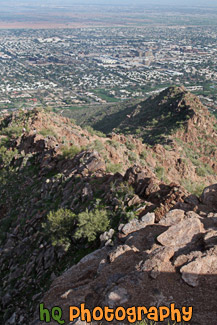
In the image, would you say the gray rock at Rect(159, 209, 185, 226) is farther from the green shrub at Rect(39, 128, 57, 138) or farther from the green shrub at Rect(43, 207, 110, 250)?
the green shrub at Rect(39, 128, 57, 138)

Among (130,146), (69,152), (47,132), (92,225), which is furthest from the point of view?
(130,146)

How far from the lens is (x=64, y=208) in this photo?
1934cm

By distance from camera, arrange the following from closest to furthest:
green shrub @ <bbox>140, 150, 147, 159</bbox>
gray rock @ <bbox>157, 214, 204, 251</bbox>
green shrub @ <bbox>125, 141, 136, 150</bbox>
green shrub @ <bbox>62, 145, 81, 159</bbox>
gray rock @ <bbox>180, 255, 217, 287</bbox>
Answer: gray rock @ <bbox>180, 255, 217, 287</bbox> → gray rock @ <bbox>157, 214, 204, 251</bbox> → green shrub @ <bbox>62, 145, 81, 159</bbox> → green shrub @ <bbox>140, 150, 147, 159</bbox> → green shrub @ <bbox>125, 141, 136, 150</bbox>

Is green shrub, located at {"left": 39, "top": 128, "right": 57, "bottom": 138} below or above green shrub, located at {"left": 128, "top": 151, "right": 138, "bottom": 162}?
above

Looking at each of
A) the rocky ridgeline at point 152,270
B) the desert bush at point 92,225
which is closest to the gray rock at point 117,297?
the rocky ridgeline at point 152,270

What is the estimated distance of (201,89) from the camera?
131875mm

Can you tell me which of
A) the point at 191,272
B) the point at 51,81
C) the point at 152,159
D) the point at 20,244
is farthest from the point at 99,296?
the point at 51,81

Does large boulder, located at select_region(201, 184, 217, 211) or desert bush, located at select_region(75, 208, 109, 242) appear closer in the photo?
desert bush, located at select_region(75, 208, 109, 242)

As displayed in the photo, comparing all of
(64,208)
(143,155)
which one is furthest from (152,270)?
(143,155)

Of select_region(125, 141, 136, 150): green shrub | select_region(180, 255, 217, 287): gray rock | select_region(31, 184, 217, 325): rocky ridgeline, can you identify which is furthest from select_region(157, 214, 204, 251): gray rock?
select_region(125, 141, 136, 150): green shrub

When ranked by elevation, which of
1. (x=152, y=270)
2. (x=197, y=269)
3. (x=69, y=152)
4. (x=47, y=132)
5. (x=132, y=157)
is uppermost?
(x=47, y=132)

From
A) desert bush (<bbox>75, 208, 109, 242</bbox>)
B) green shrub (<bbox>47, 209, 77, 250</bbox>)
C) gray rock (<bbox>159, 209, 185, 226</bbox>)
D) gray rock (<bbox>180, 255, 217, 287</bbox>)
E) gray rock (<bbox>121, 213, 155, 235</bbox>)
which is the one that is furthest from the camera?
green shrub (<bbox>47, 209, 77, 250</bbox>)

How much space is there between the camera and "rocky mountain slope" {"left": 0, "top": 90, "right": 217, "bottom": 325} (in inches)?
571

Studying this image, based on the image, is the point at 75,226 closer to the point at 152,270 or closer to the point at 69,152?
the point at 152,270
